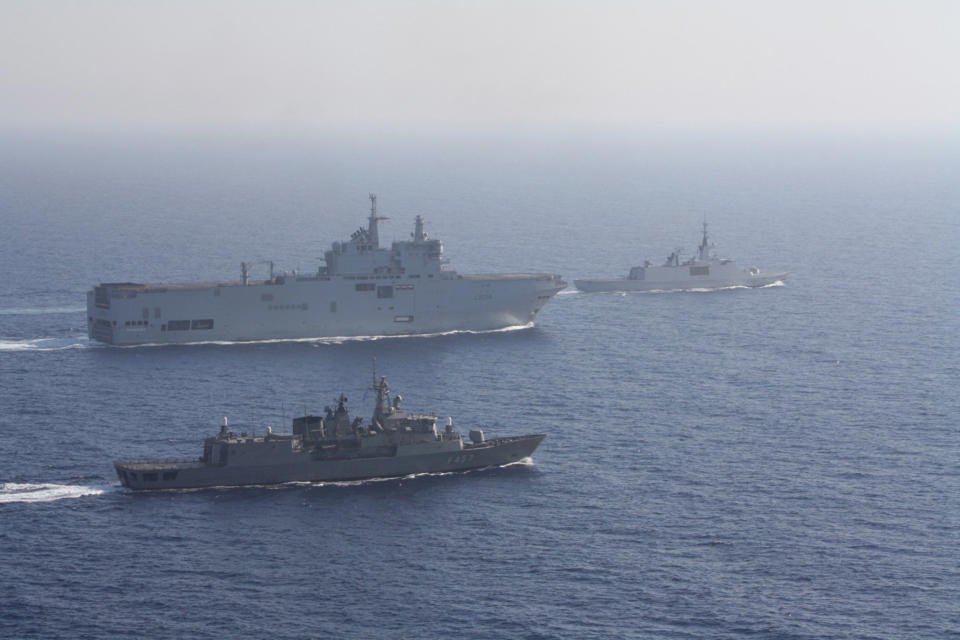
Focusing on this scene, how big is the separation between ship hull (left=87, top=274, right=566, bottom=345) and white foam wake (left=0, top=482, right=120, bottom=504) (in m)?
35.3

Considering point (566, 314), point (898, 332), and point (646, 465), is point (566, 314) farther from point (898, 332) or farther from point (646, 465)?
point (646, 465)

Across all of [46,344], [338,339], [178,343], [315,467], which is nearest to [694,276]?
[338,339]

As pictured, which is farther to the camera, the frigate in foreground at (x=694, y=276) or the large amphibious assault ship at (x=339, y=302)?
the frigate in foreground at (x=694, y=276)

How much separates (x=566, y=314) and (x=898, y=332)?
27709 mm

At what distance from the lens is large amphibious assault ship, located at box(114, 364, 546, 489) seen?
68625mm

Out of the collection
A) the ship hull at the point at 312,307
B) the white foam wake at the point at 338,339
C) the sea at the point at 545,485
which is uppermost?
the ship hull at the point at 312,307

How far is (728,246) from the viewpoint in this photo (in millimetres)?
157125

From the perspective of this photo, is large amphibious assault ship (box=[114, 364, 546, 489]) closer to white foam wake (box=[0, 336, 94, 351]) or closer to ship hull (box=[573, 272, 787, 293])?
white foam wake (box=[0, 336, 94, 351])

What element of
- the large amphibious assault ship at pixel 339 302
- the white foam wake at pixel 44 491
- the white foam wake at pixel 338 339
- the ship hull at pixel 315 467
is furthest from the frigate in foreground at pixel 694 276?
the white foam wake at pixel 44 491

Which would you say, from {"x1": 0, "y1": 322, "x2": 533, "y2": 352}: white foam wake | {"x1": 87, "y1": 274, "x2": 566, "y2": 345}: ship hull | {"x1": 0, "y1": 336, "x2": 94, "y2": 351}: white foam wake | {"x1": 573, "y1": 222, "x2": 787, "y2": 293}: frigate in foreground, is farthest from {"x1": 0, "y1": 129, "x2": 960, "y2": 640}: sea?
{"x1": 573, "y1": 222, "x2": 787, "y2": 293}: frigate in foreground

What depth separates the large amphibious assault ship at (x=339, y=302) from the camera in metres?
103

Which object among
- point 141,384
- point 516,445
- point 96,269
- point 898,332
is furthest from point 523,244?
point 516,445

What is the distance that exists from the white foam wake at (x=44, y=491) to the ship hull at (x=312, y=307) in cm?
3527

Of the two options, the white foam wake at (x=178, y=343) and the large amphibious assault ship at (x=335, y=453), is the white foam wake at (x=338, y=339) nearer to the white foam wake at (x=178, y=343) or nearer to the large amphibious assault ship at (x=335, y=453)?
the white foam wake at (x=178, y=343)
